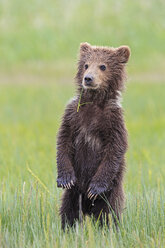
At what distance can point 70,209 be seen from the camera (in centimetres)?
446

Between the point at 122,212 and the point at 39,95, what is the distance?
11807mm

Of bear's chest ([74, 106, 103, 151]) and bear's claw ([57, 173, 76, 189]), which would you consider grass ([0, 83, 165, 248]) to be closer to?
bear's claw ([57, 173, 76, 189])

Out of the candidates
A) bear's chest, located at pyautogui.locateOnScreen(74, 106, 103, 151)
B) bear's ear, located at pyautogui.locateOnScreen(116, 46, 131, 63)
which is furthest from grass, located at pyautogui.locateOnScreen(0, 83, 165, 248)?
bear's ear, located at pyautogui.locateOnScreen(116, 46, 131, 63)

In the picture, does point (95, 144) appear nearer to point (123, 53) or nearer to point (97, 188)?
point (97, 188)

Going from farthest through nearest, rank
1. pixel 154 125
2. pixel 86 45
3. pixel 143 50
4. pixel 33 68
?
pixel 143 50, pixel 33 68, pixel 154 125, pixel 86 45

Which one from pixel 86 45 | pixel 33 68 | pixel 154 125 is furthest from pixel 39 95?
pixel 86 45

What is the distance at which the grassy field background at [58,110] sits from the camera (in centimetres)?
405

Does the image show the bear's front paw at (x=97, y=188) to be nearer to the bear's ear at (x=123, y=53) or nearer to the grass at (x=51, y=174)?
the grass at (x=51, y=174)

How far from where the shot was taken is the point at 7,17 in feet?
88.4

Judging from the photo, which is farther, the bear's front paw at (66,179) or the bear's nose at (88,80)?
the bear's nose at (88,80)

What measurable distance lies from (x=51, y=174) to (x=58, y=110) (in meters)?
7.99

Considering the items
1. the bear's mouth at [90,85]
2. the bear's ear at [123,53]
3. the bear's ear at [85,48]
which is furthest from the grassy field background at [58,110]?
the bear's mouth at [90,85]

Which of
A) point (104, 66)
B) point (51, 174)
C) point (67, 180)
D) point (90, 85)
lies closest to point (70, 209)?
point (67, 180)

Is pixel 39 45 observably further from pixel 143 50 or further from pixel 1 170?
pixel 1 170
